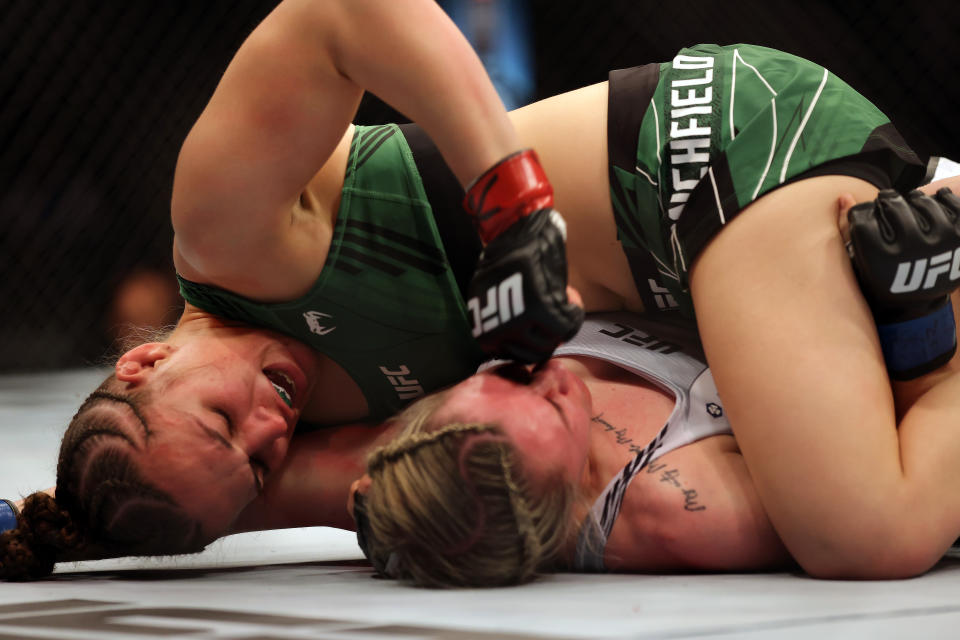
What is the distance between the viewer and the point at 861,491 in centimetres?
88

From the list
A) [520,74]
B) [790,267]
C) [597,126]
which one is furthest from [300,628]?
[520,74]

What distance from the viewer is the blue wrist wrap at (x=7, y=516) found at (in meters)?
1.09

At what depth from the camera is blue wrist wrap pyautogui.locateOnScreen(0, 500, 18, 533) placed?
109 centimetres

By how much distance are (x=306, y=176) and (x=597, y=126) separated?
0.34 meters

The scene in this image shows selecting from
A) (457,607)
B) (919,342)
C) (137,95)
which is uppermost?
(919,342)

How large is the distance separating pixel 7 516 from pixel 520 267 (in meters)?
0.68

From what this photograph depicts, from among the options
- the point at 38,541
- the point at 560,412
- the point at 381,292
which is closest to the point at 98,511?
the point at 38,541

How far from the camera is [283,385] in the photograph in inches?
45.7

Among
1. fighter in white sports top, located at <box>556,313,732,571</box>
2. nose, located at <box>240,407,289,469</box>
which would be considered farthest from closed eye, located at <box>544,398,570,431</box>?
nose, located at <box>240,407,289,469</box>

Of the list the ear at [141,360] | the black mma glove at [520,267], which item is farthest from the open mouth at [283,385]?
the black mma glove at [520,267]

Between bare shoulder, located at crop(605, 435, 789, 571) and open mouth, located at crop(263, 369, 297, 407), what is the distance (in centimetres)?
40

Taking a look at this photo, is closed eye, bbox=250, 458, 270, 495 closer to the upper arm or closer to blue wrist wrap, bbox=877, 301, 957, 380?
the upper arm

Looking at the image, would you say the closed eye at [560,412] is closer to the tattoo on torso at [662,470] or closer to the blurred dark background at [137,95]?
the tattoo on torso at [662,470]

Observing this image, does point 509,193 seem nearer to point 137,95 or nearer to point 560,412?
point 560,412
